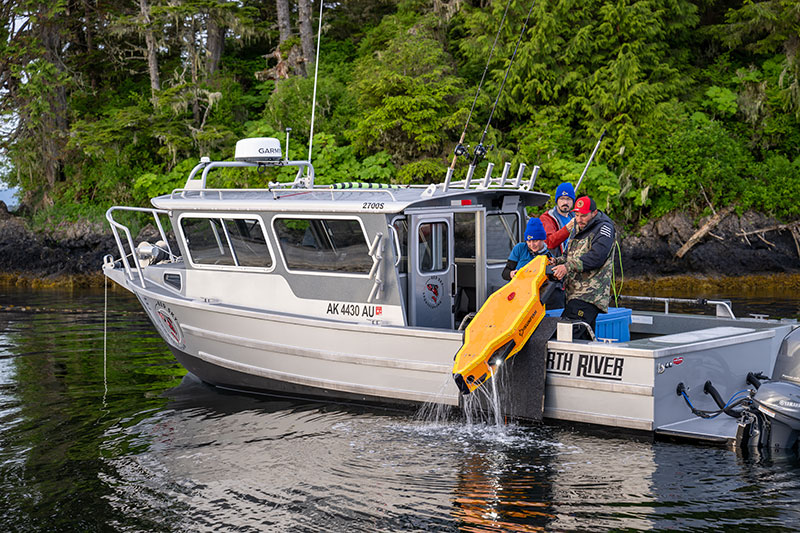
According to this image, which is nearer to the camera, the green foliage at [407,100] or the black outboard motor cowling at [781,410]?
the black outboard motor cowling at [781,410]

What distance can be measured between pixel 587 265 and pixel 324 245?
2.75 metres

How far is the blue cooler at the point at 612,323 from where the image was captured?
8.16 metres

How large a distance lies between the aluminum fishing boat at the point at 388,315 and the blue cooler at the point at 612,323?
21 mm

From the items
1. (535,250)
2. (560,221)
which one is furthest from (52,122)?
(535,250)

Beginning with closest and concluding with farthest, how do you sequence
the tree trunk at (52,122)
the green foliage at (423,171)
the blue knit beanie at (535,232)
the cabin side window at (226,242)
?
the blue knit beanie at (535,232) → the cabin side window at (226,242) → the green foliage at (423,171) → the tree trunk at (52,122)

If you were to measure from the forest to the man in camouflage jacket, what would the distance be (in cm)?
1105

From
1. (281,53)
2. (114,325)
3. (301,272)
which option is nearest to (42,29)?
(281,53)

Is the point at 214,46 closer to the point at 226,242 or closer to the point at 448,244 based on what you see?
the point at 226,242

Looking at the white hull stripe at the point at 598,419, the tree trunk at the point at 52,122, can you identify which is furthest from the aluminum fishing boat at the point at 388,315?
the tree trunk at the point at 52,122

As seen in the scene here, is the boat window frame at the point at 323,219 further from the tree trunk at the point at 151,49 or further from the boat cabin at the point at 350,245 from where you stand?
the tree trunk at the point at 151,49

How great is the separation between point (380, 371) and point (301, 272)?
1.45 m

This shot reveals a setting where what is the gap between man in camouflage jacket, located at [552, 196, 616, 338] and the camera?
782cm

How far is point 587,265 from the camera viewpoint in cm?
782

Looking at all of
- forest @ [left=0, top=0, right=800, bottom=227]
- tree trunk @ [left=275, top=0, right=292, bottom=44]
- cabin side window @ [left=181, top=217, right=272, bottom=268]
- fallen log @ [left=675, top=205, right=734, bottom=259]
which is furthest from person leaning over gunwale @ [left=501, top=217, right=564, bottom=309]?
tree trunk @ [left=275, top=0, right=292, bottom=44]
